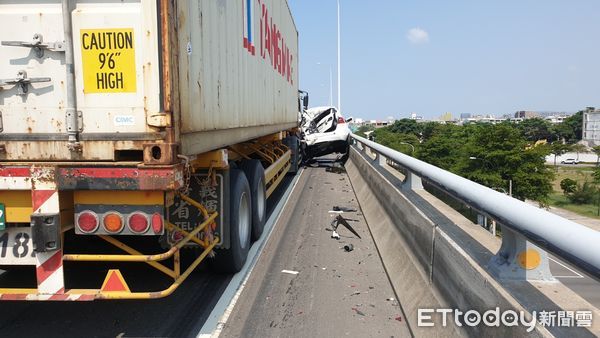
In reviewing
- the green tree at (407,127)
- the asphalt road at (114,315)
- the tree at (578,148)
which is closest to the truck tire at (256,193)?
the asphalt road at (114,315)

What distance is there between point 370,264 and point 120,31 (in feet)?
12.5

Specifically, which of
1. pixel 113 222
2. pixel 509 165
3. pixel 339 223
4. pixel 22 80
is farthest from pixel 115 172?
pixel 509 165

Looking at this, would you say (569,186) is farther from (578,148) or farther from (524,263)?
(524,263)

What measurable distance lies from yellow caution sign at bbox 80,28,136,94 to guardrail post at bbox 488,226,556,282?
274 cm

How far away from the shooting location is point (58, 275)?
3.36 meters

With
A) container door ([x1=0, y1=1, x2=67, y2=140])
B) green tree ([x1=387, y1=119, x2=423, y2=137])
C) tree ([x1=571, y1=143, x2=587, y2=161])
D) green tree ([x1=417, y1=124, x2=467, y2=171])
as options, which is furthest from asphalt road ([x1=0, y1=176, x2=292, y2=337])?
green tree ([x1=387, y1=119, x2=423, y2=137])

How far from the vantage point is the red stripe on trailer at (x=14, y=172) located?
332 cm

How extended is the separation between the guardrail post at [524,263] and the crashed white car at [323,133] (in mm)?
14712

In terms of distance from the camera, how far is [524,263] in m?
2.59

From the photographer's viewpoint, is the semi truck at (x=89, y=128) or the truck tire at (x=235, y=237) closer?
the semi truck at (x=89, y=128)

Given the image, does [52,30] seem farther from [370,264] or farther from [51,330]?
[370,264]

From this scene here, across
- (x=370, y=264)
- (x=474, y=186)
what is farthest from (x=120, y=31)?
(x=370, y=264)

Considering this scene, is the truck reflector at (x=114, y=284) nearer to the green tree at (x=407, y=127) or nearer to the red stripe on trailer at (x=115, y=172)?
the red stripe on trailer at (x=115, y=172)

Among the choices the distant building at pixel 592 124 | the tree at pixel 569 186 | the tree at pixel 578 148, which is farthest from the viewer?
the tree at pixel 578 148
